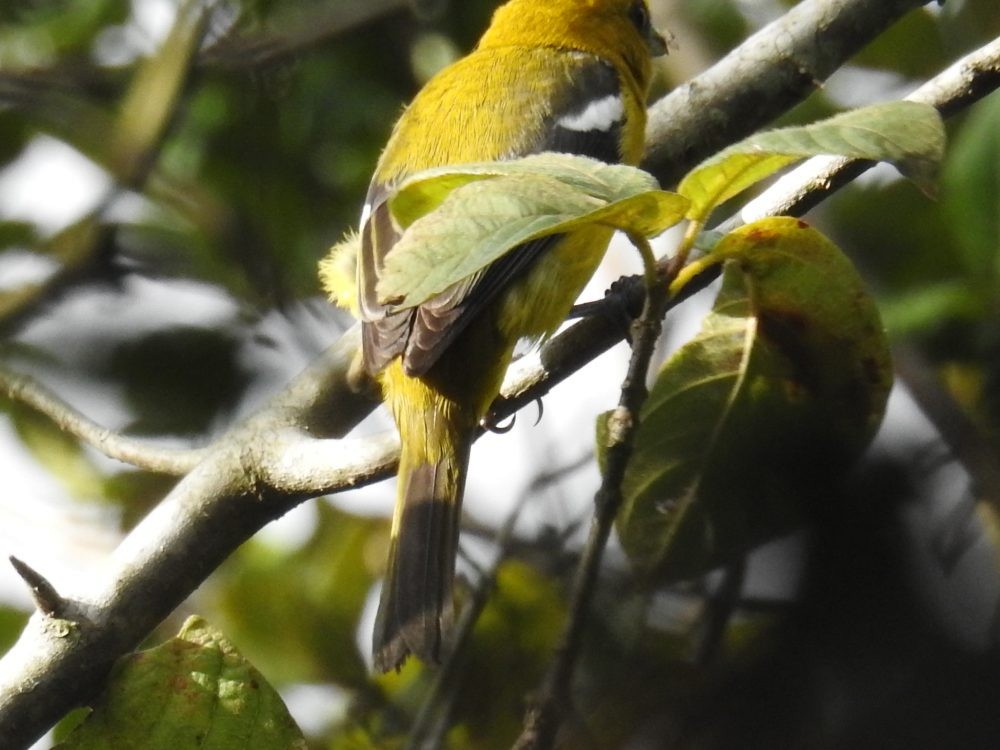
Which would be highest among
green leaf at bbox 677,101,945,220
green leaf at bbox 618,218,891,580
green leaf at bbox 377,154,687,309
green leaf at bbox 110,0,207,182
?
green leaf at bbox 110,0,207,182

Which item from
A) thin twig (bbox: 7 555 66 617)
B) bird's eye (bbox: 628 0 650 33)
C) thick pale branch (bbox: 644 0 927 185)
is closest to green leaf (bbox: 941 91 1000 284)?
thick pale branch (bbox: 644 0 927 185)

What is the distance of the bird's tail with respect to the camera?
9.07 ft

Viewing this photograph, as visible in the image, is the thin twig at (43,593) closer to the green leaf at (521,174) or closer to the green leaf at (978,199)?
the green leaf at (521,174)

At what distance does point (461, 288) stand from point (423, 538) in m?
0.58

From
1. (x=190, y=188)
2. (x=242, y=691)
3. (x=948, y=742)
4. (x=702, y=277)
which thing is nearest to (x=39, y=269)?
(x=190, y=188)

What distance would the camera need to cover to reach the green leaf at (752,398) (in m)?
2.15

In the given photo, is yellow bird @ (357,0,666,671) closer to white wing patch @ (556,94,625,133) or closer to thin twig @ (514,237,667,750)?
white wing patch @ (556,94,625,133)

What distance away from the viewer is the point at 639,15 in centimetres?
454

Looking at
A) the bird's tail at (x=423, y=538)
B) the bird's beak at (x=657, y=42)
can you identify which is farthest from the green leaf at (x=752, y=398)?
the bird's beak at (x=657, y=42)

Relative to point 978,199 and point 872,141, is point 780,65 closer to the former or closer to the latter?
point 978,199

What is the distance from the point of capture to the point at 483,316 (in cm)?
327

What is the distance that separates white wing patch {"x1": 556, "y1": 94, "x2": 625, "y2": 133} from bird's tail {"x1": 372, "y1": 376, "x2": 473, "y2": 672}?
110 cm

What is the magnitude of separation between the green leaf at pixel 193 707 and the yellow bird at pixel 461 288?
57cm

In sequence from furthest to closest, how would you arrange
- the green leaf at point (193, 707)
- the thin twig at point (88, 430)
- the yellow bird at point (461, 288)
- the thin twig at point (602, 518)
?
the yellow bird at point (461, 288), the thin twig at point (88, 430), the green leaf at point (193, 707), the thin twig at point (602, 518)
